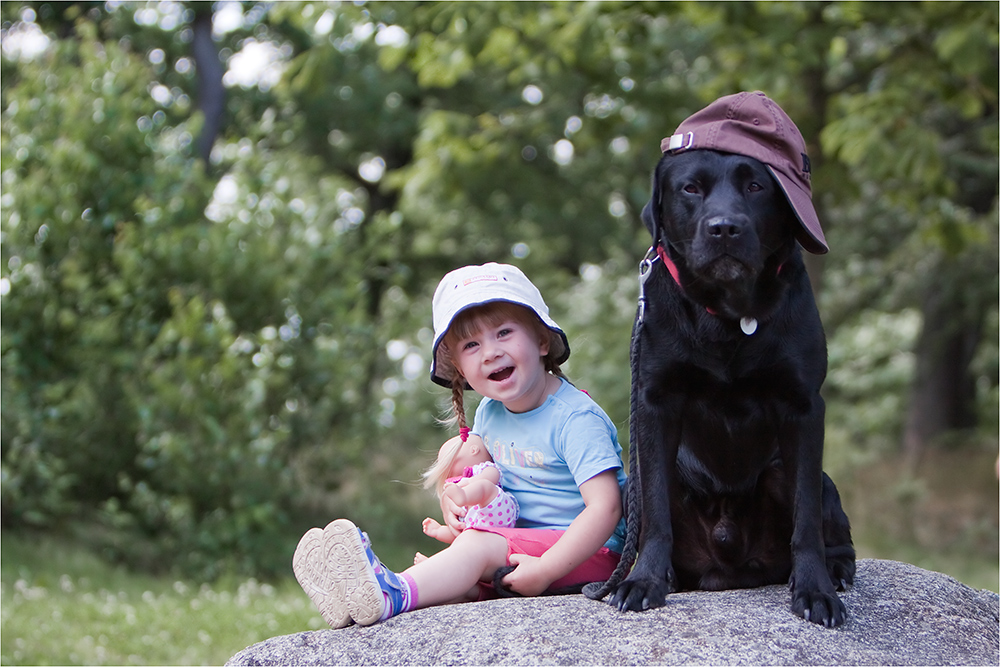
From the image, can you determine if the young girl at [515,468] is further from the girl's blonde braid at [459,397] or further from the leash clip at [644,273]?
the leash clip at [644,273]

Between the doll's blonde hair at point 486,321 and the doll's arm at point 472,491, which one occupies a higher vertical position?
the doll's blonde hair at point 486,321

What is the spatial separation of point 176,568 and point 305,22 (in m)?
3.87

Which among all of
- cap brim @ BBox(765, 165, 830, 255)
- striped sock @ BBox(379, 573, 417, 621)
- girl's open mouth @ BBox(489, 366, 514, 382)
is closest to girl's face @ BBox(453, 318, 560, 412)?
girl's open mouth @ BBox(489, 366, 514, 382)

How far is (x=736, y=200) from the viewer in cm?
232

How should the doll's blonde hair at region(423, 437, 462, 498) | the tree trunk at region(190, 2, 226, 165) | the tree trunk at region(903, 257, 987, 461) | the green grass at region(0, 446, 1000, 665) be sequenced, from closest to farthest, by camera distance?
the doll's blonde hair at region(423, 437, 462, 498), the green grass at region(0, 446, 1000, 665), the tree trunk at region(903, 257, 987, 461), the tree trunk at region(190, 2, 226, 165)

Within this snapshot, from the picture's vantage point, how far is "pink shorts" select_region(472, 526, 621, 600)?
2.71m

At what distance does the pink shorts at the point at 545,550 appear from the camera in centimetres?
271

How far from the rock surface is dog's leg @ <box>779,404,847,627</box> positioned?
0.04 meters

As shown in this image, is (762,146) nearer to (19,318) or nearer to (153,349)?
(153,349)

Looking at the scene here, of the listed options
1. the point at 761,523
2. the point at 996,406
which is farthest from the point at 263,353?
the point at 996,406

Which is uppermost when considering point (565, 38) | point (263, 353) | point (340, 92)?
point (340, 92)

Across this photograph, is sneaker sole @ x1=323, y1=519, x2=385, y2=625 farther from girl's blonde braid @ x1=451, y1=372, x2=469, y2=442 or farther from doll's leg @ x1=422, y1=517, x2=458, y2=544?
girl's blonde braid @ x1=451, y1=372, x2=469, y2=442

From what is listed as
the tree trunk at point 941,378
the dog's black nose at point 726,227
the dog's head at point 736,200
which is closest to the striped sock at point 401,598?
the dog's head at point 736,200

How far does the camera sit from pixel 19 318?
6.50 m
